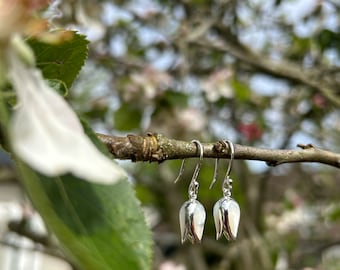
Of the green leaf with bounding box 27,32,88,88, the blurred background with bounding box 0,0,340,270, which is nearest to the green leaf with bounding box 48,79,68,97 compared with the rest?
the green leaf with bounding box 27,32,88,88

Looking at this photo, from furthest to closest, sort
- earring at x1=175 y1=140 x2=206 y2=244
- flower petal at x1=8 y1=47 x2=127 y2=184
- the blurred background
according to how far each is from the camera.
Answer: the blurred background → earring at x1=175 y1=140 x2=206 y2=244 → flower petal at x1=8 y1=47 x2=127 y2=184

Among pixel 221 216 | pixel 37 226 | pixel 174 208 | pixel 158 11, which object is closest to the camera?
pixel 221 216

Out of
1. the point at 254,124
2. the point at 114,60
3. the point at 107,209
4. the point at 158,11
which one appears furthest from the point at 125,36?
the point at 107,209

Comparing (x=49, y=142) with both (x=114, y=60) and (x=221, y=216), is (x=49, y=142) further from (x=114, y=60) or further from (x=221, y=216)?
(x=114, y=60)

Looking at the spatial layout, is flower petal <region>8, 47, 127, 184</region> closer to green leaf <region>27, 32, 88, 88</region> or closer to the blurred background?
green leaf <region>27, 32, 88, 88</region>

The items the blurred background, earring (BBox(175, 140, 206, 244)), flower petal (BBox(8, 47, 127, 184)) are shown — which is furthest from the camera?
the blurred background
